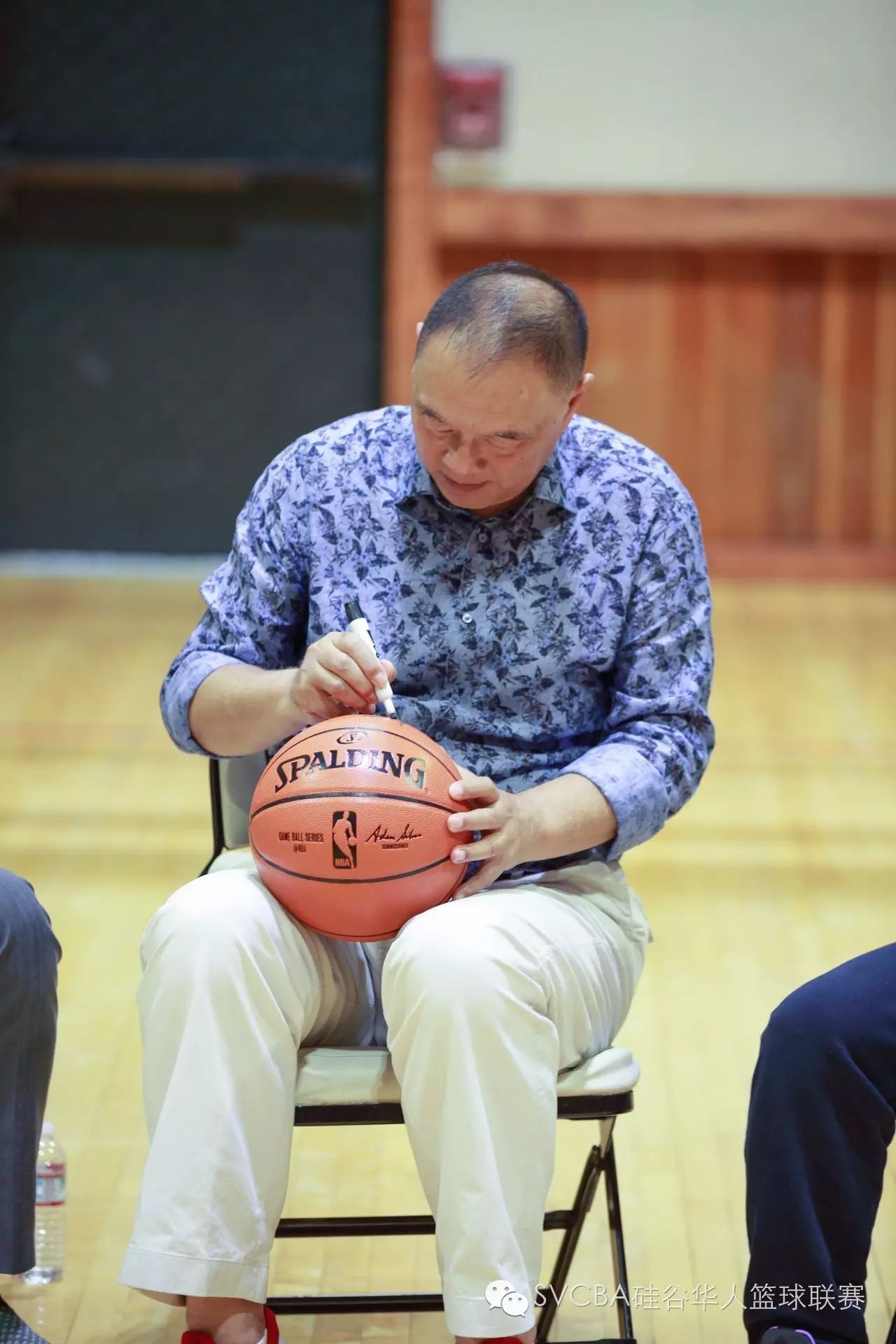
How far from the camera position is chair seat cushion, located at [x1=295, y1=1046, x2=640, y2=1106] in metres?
1.75

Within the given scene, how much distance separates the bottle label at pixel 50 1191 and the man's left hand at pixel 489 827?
0.83m

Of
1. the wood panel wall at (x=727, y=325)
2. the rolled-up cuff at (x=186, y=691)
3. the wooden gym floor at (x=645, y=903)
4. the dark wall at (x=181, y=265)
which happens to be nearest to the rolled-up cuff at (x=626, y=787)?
the rolled-up cuff at (x=186, y=691)

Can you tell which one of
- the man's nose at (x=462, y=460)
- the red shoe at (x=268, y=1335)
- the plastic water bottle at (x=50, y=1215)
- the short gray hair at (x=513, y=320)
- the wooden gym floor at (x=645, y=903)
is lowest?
the wooden gym floor at (x=645, y=903)

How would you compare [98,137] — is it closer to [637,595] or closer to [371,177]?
[371,177]

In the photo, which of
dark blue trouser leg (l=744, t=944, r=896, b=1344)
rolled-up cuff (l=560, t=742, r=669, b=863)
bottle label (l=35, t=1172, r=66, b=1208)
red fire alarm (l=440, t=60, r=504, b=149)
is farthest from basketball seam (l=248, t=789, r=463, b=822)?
red fire alarm (l=440, t=60, r=504, b=149)

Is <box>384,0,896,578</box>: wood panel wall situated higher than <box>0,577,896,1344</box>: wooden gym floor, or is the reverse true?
<box>384,0,896,578</box>: wood panel wall

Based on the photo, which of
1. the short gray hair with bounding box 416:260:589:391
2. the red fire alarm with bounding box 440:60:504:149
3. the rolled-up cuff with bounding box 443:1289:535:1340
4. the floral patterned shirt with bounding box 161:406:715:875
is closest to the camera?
the rolled-up cuff with bounding box 443:1289:535:1340

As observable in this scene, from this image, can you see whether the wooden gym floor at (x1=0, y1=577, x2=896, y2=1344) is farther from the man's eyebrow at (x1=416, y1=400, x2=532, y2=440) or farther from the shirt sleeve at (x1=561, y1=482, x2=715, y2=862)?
the man's eyebrow at (x1=416, y1=400, x2=532, y2=440)

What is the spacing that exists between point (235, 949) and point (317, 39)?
5424mm

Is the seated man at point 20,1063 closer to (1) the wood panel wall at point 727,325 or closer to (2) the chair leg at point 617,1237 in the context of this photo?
(2) the chair leg at point 617,1237

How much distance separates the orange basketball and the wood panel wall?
4.93m

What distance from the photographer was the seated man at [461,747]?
5.49 feet

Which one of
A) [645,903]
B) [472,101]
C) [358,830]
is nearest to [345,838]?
[358,830]

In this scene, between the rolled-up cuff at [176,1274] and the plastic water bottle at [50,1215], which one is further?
the plastic water bottle at [50,1215]
